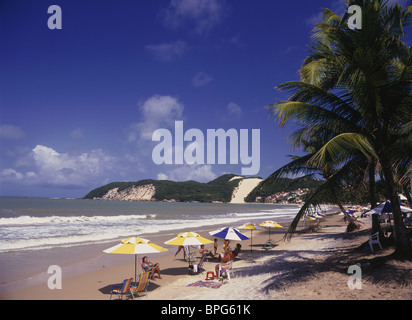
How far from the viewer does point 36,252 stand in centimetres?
1330

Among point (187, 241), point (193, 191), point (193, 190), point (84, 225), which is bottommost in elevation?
point (84, 225)

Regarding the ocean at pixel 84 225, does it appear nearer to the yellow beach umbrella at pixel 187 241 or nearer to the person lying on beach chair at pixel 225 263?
the yellow beach umbrella at pixel 187 241

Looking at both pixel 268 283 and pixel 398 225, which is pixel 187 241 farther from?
pixel 398 225

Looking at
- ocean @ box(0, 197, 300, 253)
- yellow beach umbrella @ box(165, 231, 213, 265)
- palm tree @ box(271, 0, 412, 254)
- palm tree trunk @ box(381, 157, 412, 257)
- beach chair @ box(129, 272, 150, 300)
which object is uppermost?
palm tree @ box(271, 0, 412, 254)

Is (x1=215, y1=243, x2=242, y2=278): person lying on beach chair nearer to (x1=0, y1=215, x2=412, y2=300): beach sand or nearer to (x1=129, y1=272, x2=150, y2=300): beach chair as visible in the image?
(x1=0, y1=215, x2=412, y2=300): beach sand

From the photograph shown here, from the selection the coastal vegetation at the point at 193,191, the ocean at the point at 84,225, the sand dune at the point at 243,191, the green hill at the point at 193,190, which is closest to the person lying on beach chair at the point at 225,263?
the ocean at the point at 84,225

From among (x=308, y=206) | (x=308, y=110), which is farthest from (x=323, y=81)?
(x=308, y=206)

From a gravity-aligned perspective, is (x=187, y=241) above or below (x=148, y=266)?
above

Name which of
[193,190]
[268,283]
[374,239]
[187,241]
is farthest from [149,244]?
[193,190]

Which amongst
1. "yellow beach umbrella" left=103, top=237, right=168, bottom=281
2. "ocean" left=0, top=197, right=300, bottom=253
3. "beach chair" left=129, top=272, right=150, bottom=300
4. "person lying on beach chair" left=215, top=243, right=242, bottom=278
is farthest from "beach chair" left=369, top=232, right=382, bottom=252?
"ocean" left=0, top=197, right=300, bottom=253

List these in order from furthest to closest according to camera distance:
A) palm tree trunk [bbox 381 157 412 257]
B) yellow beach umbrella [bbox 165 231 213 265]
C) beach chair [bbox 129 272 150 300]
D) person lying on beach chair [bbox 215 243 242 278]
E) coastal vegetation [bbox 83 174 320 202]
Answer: coastal vegetation [bbox 83 174 320 202] → yellow beach umbrella [bbox 165 231 213 265] → person lying on beach chair [bbox 215 243 242 278] → beach chair [bbox 129 272 150 300] → palm tree trunk [bbox 381 157 412 257]

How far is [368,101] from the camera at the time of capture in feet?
21.2

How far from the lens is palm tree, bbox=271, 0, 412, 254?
20.2 feet
